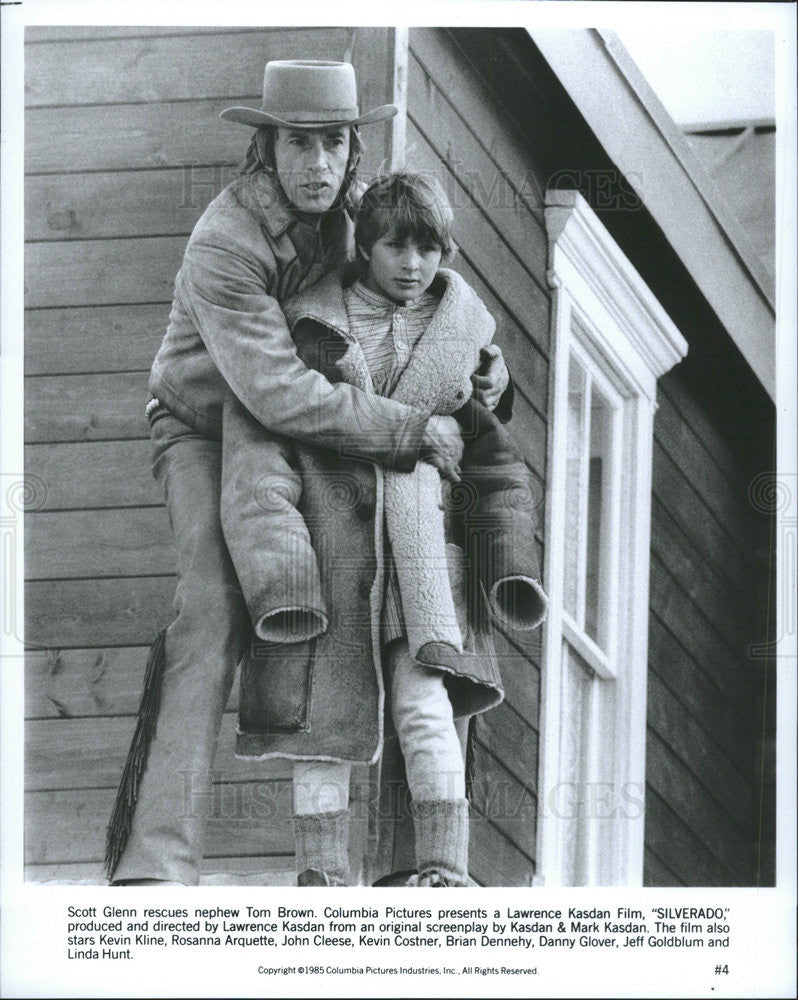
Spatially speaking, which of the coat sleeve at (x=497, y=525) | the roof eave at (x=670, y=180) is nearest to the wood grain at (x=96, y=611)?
the coat sleeve at (x=497, y=525)

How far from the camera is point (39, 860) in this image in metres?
8.78

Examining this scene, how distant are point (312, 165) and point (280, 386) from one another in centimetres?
61

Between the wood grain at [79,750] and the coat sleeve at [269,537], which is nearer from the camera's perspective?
the coat sleeve at [269,537]

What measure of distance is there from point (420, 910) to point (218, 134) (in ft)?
7.22

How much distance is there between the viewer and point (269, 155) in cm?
884

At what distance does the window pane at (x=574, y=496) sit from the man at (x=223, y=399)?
0.61 m

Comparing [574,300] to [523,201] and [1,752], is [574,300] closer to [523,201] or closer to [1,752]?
[523,201]

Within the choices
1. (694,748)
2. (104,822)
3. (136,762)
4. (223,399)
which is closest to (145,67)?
(223,399)

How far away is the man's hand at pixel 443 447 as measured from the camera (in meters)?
8.63

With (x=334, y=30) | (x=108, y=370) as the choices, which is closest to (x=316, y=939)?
(x=108, y=370)

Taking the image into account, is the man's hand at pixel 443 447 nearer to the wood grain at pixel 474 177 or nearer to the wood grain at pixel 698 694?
the wood grain at pixel 474 177

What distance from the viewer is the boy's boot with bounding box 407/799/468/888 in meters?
8.45

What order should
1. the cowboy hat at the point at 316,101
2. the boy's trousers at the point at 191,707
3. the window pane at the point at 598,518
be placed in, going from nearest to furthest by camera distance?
the boy's trousers at the point at 191,707
the cowboy hat at the point at 316,101
the window pane at the point at 598,518

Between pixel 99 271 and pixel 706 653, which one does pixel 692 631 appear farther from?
Answer: pixel 99 271
